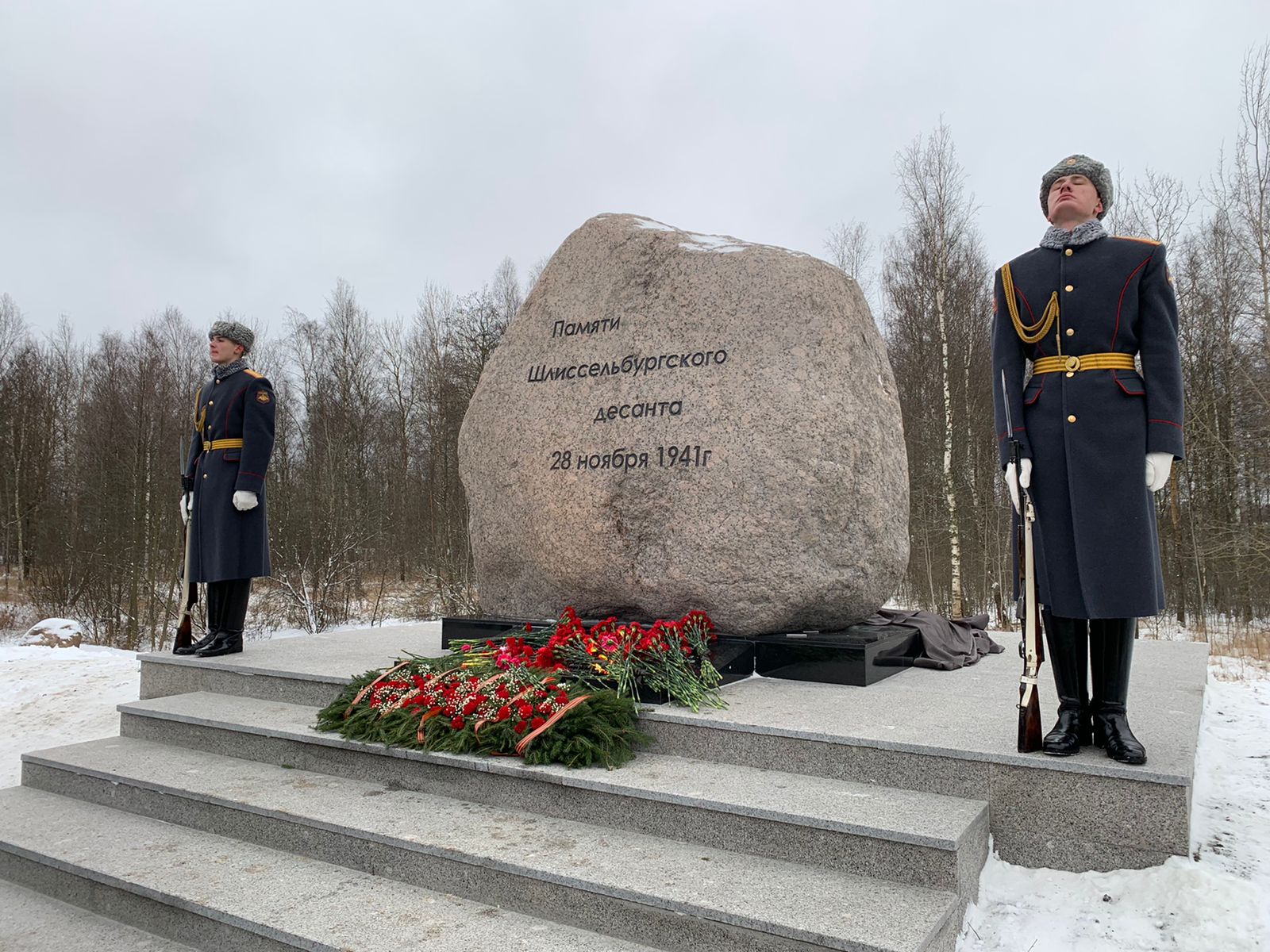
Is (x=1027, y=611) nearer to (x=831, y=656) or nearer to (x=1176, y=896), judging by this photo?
(x=1176, y=896)

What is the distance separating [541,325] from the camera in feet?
17.1

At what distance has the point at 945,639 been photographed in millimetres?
5098

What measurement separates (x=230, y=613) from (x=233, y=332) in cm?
178

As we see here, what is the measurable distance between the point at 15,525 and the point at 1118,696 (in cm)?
2227

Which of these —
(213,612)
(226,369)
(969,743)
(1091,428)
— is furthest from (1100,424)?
(213,612)

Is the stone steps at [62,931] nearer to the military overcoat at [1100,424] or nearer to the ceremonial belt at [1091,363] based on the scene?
the military overcoat at [1100,424]

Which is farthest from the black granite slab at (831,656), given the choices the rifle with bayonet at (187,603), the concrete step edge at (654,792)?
the rifle with bayonet at (187,603)

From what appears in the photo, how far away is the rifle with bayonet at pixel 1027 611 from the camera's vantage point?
2.74 m

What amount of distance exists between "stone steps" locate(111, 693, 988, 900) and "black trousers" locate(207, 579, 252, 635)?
1.78 metres

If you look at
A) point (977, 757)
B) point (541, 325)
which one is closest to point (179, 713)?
A: point (541, 325)

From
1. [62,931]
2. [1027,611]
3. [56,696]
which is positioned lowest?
[62,931]

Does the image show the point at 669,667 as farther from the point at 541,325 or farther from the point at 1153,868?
the point at 541,325

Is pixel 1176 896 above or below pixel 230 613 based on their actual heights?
below

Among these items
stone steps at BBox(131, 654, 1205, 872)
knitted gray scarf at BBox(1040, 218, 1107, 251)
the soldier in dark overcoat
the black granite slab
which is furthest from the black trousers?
knitted gray scarf at BBox(1040, 218, 1107, 251)
